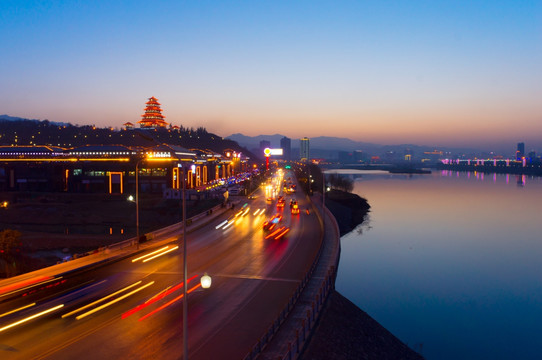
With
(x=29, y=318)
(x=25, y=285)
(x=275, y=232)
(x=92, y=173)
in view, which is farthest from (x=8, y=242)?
(x=92, y=173)

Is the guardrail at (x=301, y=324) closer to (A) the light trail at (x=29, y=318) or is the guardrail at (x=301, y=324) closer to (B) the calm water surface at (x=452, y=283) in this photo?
(B) the calm water surface at (x=452, y=283)

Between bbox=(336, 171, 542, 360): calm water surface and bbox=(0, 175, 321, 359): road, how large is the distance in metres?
8.56

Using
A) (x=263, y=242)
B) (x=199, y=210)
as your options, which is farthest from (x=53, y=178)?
(x=263, y=242)

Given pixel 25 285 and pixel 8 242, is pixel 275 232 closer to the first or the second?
pixel 8 242

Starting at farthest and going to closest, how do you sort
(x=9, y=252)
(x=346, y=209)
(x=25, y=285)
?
(x=346, y=209)
(x=9, y=252)
(x=25, y=285)

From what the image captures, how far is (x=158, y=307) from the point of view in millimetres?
20594

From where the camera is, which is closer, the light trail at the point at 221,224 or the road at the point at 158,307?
the road at the point at 158,307

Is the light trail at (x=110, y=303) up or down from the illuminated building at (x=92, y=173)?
down

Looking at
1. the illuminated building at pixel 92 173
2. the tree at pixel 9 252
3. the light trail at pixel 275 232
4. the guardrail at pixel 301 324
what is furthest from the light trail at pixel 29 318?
the illuminated building at pixel 92 173

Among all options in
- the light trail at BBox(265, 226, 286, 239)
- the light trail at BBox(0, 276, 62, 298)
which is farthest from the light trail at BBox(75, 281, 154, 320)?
the light trail at BBox(265, 226, 286, 239)

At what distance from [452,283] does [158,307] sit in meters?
29.3

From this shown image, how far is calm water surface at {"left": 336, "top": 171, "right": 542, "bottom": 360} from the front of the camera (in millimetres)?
27734

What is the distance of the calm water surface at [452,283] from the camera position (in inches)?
1092

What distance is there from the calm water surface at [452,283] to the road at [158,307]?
8562 millimetres
